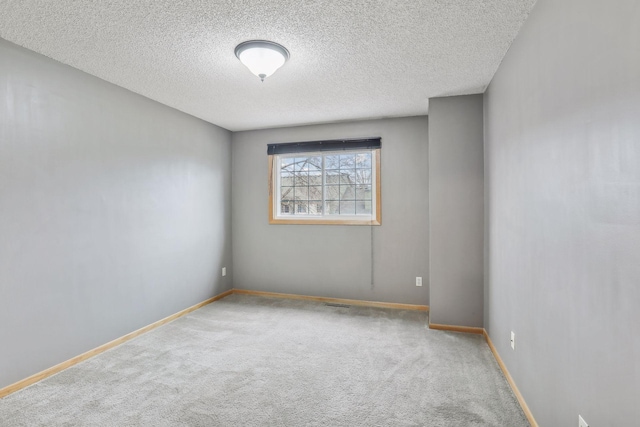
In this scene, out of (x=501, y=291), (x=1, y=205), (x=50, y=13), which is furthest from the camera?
(x=501, y=291)

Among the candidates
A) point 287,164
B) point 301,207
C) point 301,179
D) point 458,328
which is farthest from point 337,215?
point 458,328

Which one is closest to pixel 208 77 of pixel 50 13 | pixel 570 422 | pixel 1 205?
pixel 50 13

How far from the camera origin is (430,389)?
233cm

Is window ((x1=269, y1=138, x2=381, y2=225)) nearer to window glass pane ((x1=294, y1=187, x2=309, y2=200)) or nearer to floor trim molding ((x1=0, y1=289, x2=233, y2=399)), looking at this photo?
window glass pane ((x1=294, y1=187, x2=309, y2=200))

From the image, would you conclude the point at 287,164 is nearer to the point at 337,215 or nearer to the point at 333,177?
the point at 333,177

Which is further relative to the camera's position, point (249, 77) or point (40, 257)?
point (249, 77)

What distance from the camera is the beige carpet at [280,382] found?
2035 millimetres

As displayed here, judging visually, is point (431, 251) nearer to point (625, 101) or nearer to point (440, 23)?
point (440, 23)

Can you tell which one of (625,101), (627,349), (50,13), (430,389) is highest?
(50,13)

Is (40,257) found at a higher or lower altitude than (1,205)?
lower

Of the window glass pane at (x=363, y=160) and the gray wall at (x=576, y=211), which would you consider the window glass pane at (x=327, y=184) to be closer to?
the window glass pane at (x=363, y=160)

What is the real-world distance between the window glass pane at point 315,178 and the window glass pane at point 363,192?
1.87ft

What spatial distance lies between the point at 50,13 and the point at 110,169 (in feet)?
4.58

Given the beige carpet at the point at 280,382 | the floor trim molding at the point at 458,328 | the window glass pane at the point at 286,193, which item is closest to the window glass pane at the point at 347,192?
the window glass pane at the point at 286,193
